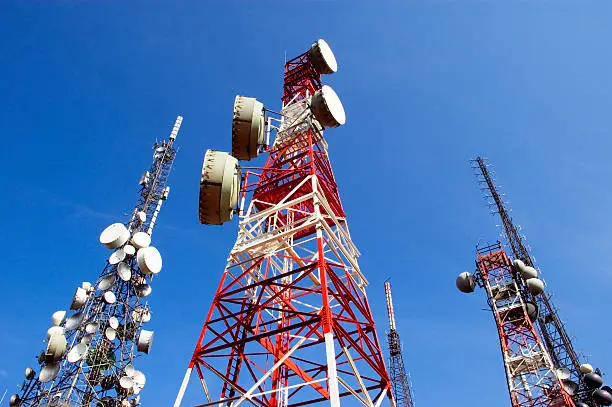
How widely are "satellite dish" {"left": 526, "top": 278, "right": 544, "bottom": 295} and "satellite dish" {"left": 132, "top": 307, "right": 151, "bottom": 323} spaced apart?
33352mm

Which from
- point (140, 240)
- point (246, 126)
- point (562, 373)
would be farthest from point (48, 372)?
point (562, 373)

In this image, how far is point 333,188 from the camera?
71.9ft

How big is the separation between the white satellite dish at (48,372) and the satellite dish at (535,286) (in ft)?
128

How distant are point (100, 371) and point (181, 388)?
2489 cm

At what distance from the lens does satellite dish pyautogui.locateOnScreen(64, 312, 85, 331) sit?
37.5m

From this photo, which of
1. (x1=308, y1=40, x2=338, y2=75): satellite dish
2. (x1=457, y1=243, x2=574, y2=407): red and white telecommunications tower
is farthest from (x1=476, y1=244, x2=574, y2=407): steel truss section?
(x1=308, y1=40, x2=338, y2=75): satellite dish

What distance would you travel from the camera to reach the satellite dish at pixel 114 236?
3869 cm

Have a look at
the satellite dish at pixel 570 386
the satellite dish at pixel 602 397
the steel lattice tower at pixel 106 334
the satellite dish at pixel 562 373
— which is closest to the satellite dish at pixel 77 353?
the steel lattice tower at pixel 106 334

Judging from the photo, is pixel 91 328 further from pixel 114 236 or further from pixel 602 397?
pixel 602 397

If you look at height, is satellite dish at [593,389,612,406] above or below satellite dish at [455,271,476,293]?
below

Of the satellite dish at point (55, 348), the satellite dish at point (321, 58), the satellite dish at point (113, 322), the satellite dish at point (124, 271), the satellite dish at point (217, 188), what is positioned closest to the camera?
the satellite dish at point (217, 188)

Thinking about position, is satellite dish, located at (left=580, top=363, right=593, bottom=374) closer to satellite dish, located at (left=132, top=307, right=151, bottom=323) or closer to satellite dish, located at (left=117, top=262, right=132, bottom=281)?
satellite dish, located at (left=132, top=307, right=151, bottom=323)

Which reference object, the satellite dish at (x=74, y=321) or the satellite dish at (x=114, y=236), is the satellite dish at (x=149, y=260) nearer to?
the satellite dish at (x=114, y=236)

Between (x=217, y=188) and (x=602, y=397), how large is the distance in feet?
108
